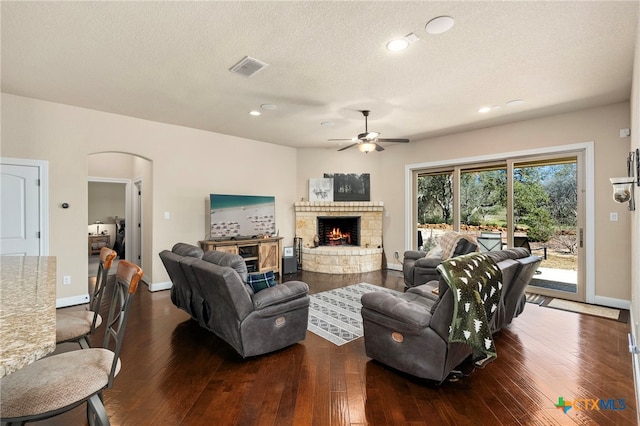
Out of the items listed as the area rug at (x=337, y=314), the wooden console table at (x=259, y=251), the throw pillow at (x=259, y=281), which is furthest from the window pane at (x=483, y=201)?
the throw pillow at (x=259, y=281)

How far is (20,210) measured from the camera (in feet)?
12.4

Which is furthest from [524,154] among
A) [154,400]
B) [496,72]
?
[154,400]

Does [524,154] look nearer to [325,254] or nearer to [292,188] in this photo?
[325,254]

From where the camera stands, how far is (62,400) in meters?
1.15

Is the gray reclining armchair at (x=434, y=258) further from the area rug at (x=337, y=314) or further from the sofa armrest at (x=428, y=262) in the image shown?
the area rug at (x=337, y=314)

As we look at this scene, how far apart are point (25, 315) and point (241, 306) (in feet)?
5.30

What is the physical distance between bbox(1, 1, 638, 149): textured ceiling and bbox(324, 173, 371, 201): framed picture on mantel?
2.49 meters

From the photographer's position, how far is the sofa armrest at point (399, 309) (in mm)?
2178

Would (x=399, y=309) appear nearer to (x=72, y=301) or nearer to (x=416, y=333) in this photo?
(x=416, y=333)

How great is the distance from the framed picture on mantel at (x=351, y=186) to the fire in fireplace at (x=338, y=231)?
0.52 m

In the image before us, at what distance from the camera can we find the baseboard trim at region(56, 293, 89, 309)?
4094 mm

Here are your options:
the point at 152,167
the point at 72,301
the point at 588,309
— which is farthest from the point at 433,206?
the point at 72,301

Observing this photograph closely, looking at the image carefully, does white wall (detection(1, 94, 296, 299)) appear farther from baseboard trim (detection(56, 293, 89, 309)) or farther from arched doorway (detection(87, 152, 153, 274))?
arched doorway (detection(87, 152, 153, 274))

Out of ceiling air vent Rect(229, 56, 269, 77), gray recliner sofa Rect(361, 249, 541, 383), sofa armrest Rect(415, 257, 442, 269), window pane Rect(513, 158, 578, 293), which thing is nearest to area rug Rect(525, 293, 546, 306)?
window pane Rect(513, 158, 578, 293)
